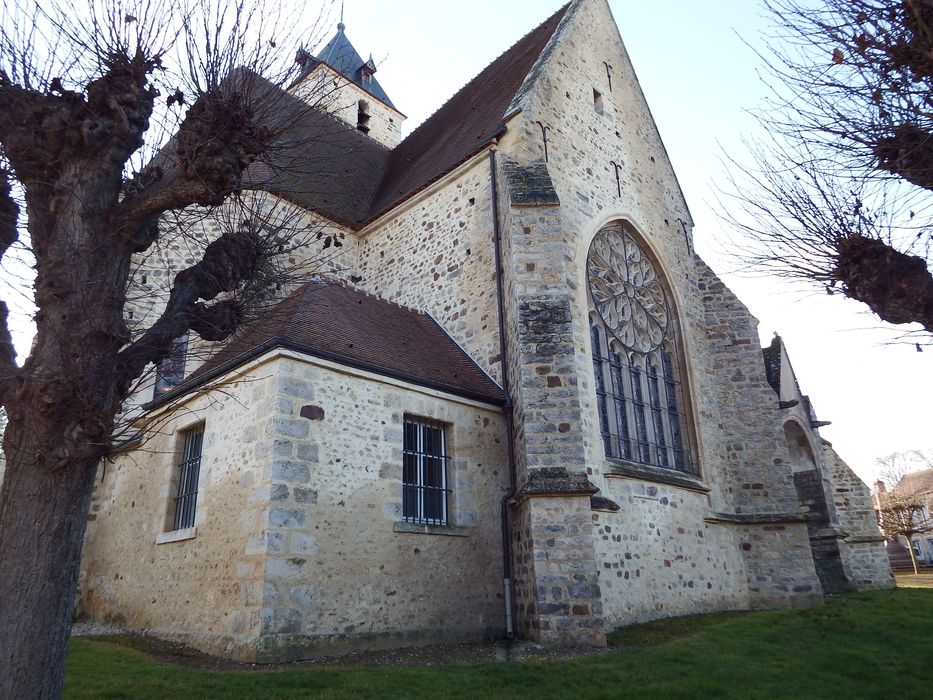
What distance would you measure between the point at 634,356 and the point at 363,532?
615cm

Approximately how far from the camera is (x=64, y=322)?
4.46m

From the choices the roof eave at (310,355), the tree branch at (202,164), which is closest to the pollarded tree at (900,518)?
the roof eave at (310,355)

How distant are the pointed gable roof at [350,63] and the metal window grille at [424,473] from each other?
17.7 meters

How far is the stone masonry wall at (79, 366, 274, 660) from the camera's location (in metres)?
6.77

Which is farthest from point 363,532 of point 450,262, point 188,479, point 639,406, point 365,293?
point 639,406

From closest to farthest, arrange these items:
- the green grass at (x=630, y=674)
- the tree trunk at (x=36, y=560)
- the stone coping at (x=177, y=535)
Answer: the tree trunk at (x=36, y=560)
the green grass at (x=630, y=674)
the stone coping at (x=177, y=535)

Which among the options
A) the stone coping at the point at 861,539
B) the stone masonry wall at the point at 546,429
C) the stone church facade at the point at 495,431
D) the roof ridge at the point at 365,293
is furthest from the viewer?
the stone coping at the point at 861,539

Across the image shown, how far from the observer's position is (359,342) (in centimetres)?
845

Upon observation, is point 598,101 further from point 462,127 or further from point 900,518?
point 900,518

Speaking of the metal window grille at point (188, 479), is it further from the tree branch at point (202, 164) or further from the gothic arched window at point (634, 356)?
the gothic arched window at point (634, 356)

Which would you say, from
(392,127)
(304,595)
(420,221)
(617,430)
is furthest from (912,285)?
(392,127)

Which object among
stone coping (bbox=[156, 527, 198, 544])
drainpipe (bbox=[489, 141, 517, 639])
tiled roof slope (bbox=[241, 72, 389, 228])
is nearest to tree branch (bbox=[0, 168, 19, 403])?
stone coping (bbox=[156, 527, 198, 544])

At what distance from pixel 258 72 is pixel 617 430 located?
23.9ft

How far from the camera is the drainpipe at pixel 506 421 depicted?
838cm
